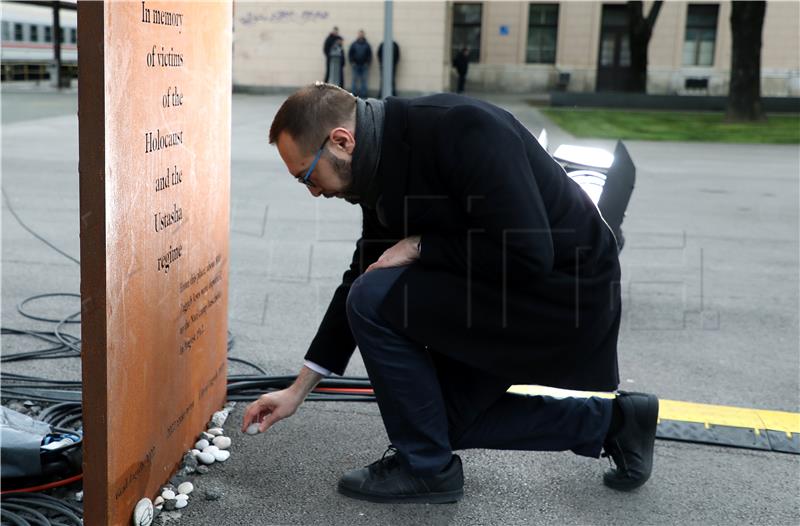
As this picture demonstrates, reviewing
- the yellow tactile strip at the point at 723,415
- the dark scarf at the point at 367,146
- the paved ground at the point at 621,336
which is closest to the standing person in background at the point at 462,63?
the paved ground at the point at 621,336

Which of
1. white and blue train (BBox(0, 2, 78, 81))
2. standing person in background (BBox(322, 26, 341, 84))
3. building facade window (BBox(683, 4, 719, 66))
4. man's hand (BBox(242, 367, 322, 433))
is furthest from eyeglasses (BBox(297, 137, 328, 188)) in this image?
building facade window (BBox(683, 4, 719, 66))

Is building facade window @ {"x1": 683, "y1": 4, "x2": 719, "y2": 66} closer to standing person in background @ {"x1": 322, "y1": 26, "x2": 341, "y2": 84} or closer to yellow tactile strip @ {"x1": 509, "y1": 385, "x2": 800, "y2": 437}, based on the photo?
standing person in background @ {"x1": 322, "y1": 26, "x2": 341, "y2": 84}

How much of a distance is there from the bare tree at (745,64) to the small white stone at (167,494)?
20.7 meters

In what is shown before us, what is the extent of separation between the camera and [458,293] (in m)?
2.56

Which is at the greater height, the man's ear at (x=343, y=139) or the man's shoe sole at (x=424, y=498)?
the man's ear at (x=343, y=139)

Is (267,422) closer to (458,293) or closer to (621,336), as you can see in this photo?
(458,293)

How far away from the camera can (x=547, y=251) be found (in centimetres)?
246

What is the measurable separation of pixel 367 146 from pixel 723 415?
203 centimetres

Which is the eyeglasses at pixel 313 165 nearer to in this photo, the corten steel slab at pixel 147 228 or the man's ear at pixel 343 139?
the man's ear at pixel 343 139

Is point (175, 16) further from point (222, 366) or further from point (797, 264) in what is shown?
point (797, 264)

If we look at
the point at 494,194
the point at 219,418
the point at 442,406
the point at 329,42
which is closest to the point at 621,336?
the point at 442,406

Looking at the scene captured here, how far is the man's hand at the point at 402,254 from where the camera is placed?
8.55ft

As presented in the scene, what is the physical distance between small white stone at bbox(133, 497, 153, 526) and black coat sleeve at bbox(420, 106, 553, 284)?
45.4 inches

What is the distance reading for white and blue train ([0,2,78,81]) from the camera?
2992cm
